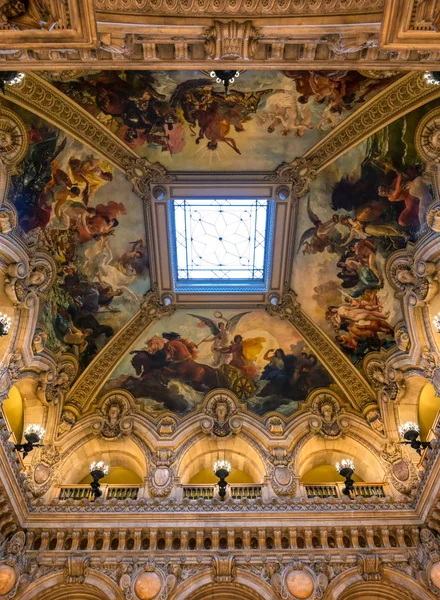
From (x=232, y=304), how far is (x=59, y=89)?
7.02 meters

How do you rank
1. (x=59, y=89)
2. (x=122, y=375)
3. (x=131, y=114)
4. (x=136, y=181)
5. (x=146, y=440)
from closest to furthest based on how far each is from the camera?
(x=59, y=89) < (x=131, y=114) < (x=136, y=181) < (x=146, y=440) < (x=122, y=375)

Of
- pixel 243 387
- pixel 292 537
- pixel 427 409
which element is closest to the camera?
pixel 292 537

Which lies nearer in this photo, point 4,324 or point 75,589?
point 4,324

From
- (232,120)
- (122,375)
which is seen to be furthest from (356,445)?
(232,120)

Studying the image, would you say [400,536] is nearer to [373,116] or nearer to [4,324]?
[373,116]

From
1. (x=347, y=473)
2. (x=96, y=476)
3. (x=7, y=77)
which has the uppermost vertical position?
(x=7, y=77)

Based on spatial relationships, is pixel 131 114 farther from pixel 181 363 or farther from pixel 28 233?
pixel 181 363

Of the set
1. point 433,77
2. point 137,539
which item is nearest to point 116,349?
point 137,539

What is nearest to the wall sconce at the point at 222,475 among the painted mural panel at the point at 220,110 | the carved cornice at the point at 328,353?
the carved cornice at the point at 328,353

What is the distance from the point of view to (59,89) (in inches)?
376

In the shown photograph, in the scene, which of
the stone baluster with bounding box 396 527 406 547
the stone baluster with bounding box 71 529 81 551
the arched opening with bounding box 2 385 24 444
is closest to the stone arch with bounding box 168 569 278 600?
the stone baluster with bounding box 71 529 81 551

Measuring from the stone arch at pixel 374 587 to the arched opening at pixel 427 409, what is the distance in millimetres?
3313

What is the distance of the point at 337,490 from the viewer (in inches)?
446

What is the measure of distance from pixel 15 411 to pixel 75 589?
4.35 m
